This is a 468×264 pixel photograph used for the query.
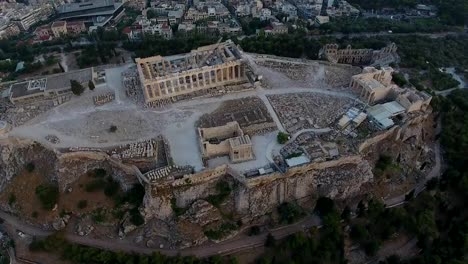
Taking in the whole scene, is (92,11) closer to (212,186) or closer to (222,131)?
(222,131)

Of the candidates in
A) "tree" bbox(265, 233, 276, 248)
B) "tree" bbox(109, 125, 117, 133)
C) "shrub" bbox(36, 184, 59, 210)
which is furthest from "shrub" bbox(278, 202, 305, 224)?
"shrub" bbox(36, 184, 59, 210)

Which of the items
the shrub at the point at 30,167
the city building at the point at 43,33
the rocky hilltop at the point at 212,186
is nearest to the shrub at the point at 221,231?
the rocky hilltop at the point at 212,186

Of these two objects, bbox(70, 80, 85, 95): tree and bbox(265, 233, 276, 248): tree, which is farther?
bbox(70, 80, 85, 95): tree

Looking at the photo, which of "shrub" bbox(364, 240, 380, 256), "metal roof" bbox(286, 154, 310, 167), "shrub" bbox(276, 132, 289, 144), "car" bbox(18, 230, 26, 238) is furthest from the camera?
"shrub" bbox(276, 132, 289, 144)

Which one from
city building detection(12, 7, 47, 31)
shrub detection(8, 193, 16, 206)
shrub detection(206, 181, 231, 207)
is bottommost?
shrub detection(8, 193, 16, 206)

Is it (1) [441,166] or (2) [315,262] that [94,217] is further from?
(1) [441,166]

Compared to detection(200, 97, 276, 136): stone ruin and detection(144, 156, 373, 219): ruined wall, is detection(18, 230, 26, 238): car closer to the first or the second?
detection(144, 156, 373, 219): ruined wall

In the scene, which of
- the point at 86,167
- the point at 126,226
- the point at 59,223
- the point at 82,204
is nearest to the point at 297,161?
the point at 126,226

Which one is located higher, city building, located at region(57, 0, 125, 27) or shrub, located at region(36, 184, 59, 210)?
city building, located at region(57, 0, 125, 27)
